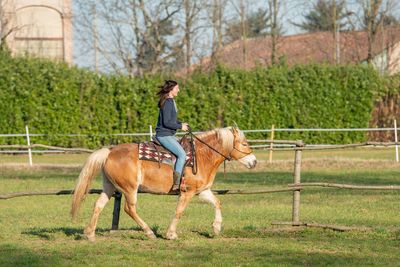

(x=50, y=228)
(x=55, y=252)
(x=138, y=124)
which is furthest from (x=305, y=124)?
(x=55, y=252)

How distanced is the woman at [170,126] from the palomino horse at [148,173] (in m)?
0.14

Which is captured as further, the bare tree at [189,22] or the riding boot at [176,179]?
the bare tree at [189,22]

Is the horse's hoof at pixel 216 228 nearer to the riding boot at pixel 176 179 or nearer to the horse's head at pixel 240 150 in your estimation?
the riding boot at pixel 176 179

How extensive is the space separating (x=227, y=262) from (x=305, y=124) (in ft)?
93.0

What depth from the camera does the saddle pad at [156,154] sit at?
12578mm

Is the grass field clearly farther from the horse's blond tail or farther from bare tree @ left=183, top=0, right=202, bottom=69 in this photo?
bare tree @ left=183, top=0, right=202, bottom=69

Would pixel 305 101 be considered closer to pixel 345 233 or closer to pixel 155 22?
pixel 155 22

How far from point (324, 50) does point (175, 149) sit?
5065cm

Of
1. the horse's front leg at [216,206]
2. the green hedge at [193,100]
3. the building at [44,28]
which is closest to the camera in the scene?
the horse's front leg at [216,206]

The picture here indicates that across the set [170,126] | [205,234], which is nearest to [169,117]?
[170,126]

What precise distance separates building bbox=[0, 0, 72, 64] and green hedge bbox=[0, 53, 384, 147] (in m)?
15.6

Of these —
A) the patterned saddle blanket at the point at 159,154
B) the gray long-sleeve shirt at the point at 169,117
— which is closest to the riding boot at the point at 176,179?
the patterned saddle blanket at the point at 159,154

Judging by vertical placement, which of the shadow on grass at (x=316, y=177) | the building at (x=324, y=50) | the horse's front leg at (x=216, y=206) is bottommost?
the shadow on grass at (x=316, y=177)

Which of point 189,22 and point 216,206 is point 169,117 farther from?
point 189,22
